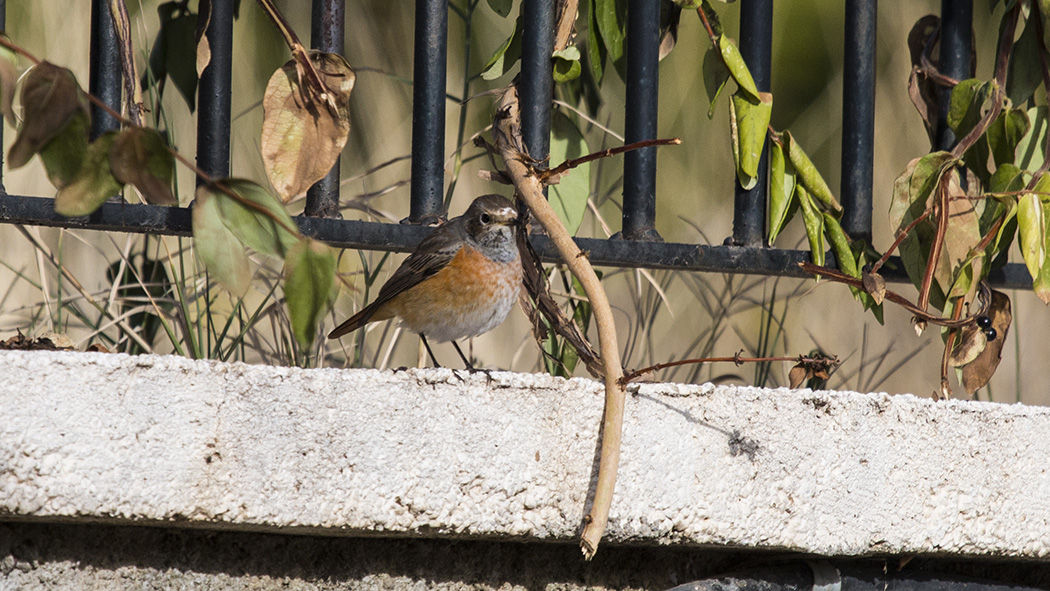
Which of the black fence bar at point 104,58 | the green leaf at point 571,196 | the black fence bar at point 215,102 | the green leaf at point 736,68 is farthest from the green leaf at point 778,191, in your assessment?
the black fence bar at point 104,58

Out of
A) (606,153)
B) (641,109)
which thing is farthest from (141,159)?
(641,109)

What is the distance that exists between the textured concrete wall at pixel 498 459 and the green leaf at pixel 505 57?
0.89 metres

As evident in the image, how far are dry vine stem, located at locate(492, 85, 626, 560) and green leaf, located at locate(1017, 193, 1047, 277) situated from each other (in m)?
0.86

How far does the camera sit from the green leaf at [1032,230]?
6.60 ft

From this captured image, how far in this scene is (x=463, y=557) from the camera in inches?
69.1

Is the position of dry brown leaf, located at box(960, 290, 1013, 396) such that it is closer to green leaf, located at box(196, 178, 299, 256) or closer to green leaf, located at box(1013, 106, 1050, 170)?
green leaf, located at box(1013, 106, 1050, 170)

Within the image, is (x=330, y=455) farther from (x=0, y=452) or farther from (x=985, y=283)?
(x=985, y=283)

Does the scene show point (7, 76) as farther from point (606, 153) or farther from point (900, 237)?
point (900, 237)

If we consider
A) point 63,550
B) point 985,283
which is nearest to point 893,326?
point 985,283

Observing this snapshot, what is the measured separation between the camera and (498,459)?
1.66 meters

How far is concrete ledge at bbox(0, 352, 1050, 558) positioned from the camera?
4.78 feet

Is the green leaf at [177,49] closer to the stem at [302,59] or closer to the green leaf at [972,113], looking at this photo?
the stem at [302,59]

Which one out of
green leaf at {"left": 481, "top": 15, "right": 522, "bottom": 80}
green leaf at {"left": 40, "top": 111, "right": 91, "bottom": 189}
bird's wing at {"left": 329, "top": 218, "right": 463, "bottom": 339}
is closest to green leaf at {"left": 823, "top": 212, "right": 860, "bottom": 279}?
green leaf at {"left": 481, "top": 15, "right": 522, "bottom": 80}

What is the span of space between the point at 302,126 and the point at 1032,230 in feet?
4.74
